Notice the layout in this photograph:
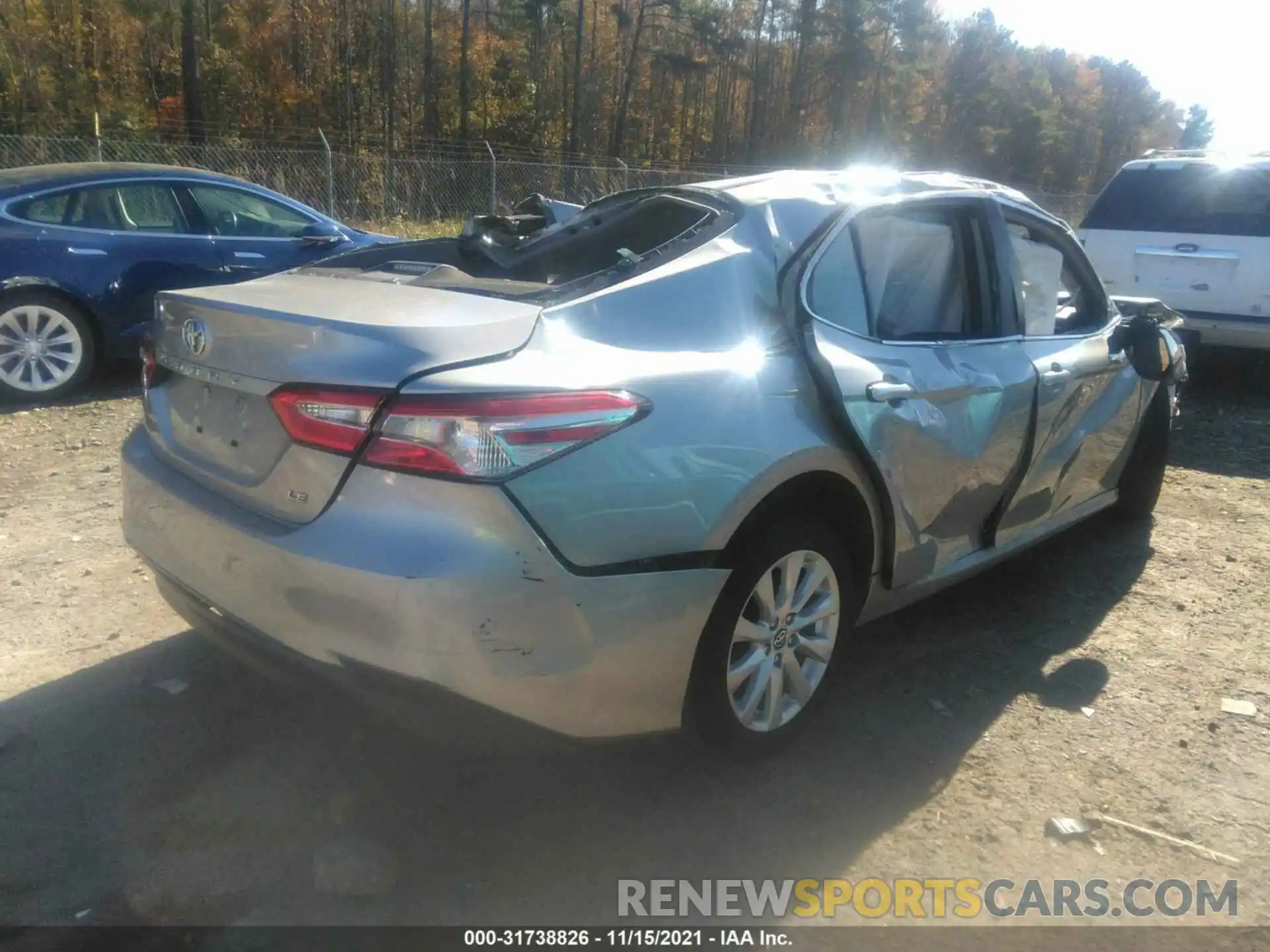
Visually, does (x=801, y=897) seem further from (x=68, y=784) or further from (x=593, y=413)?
(x=68, y=784)

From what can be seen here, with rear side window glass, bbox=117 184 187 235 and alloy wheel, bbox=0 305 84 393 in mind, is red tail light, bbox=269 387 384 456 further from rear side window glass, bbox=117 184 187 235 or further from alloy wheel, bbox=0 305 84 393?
rear side window glass, bbox=117 184 187 235

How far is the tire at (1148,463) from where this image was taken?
5.04 m

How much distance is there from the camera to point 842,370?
293cm

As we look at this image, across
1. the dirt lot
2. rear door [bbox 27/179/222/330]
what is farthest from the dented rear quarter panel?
rear door [bbox 27/179/222/330]

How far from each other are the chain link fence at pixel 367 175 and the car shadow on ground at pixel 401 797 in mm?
12716

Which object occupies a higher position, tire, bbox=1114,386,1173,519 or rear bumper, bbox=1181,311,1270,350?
rear bumper, bbox=1181,311,1270,350

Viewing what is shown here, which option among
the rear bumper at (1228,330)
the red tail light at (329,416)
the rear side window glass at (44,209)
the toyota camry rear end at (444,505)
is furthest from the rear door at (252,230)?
the rear bumper at (1228,330)

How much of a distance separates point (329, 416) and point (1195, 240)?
7.92 metres

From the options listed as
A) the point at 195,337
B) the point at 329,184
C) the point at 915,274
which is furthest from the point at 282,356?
the point at 329,184

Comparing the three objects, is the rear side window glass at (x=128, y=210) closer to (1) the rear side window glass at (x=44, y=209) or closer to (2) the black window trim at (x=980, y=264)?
(1) the rear side window glass at (x=44, y=209)

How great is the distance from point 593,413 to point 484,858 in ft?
3.92

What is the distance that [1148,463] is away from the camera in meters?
5.18

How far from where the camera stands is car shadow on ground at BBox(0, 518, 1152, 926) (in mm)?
2432

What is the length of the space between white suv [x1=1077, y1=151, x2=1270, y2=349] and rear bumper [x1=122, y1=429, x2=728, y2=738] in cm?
719
